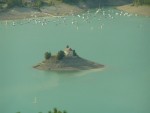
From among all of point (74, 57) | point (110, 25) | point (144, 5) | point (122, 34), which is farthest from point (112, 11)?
point (74, 57)

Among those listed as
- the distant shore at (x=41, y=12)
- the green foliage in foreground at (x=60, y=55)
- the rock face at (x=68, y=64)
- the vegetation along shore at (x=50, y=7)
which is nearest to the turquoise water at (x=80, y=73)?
the rock face at (x=68, y=64)

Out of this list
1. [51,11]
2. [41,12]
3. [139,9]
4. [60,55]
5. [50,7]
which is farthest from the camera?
[50,7]

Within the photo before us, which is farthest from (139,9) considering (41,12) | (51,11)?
(41,12)

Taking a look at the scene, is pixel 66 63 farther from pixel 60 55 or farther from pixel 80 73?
pixel 80 73

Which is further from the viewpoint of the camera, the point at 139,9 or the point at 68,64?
the point at 139,9

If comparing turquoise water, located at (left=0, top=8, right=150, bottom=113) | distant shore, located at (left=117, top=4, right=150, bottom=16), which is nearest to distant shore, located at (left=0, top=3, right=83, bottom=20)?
turquoise water, located at (left=0, top=8, right=150, bottom=113)

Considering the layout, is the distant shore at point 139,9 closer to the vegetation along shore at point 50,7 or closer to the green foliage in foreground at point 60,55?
the vegetation along shore at point 50,7

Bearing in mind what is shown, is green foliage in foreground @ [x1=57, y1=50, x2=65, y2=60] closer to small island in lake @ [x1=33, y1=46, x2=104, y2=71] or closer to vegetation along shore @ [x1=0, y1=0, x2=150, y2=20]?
small island in lake @ [x1=33, y1=46, x2=104, y2=71]

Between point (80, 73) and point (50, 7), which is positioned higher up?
point (50, 7)
